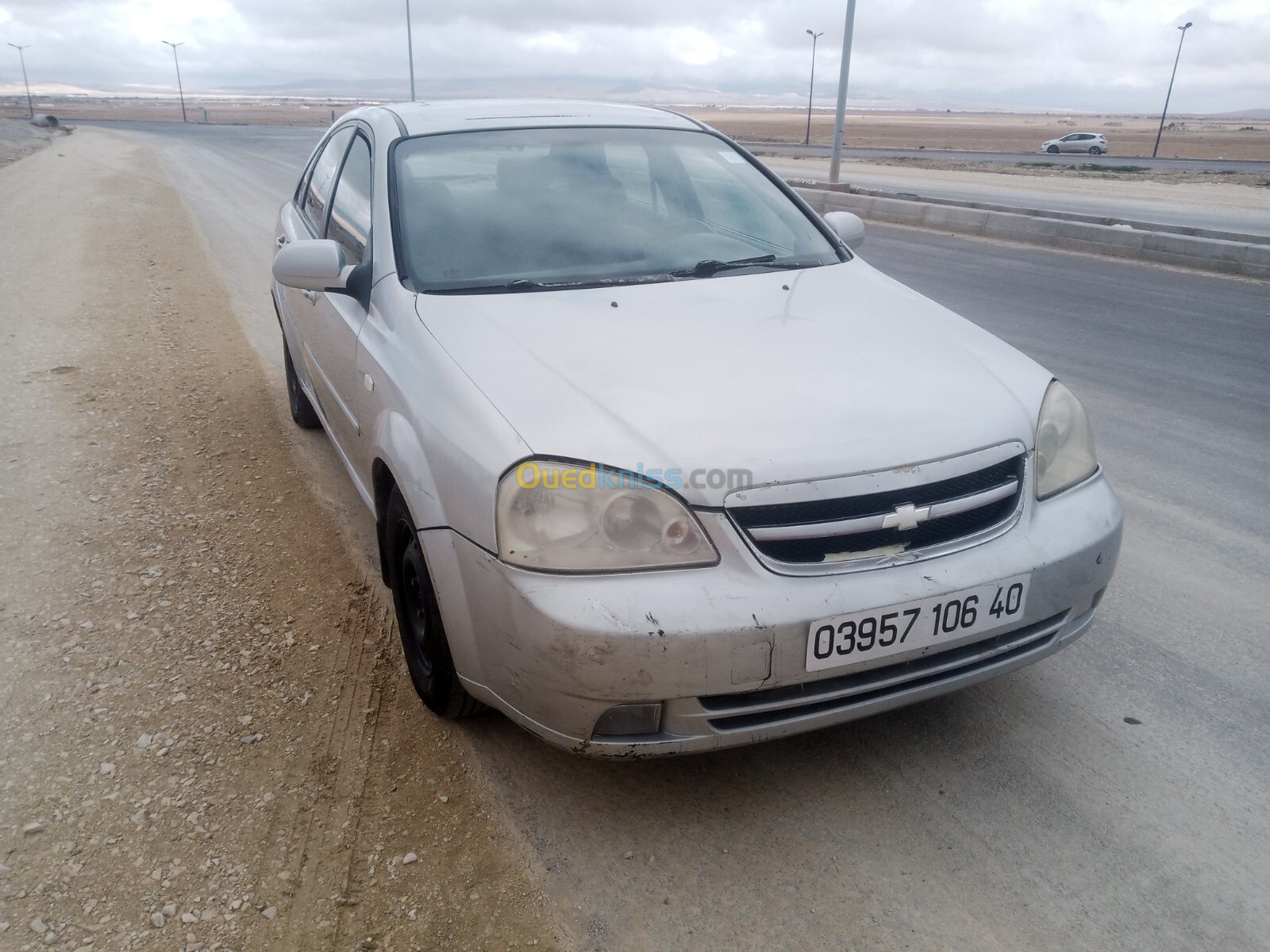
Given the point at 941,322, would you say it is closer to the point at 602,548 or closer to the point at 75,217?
the point at 602,548

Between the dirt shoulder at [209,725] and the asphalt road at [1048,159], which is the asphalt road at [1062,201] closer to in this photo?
the asphalt road at [1048,159]

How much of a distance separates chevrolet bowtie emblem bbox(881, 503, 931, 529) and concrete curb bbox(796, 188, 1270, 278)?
913 cm

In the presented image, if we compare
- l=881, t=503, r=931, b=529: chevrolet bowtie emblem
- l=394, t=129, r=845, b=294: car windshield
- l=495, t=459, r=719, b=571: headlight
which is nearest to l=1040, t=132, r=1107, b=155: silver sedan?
l=394, t=129, r=845, b=294: car windshield

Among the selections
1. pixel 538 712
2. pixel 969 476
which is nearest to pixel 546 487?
pixel 538 712

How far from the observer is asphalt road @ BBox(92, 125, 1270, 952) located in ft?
6.51

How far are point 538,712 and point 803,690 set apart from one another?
1.93ft

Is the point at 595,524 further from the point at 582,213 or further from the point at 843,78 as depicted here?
the point at 843,78

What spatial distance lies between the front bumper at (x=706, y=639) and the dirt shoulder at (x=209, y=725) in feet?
1.30

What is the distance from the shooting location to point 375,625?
3174 mm

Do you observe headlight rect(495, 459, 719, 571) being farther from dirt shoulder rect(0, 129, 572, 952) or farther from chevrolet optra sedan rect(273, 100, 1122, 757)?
dirt shoulder rect(0, 129, 572, 952)

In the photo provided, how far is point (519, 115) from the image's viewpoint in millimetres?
3611

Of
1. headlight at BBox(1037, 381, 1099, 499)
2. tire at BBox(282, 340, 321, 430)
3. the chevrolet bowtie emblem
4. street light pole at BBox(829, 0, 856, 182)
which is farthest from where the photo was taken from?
street light pole at BBox(829, 0, 856, 182)

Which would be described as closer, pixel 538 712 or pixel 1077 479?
pixel 538 712

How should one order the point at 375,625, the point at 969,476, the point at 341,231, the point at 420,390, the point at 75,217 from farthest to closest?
the point at 75,217 < the point at 341,231 < the point at 375,625 < the point at 420,390 < the point at 969,476
